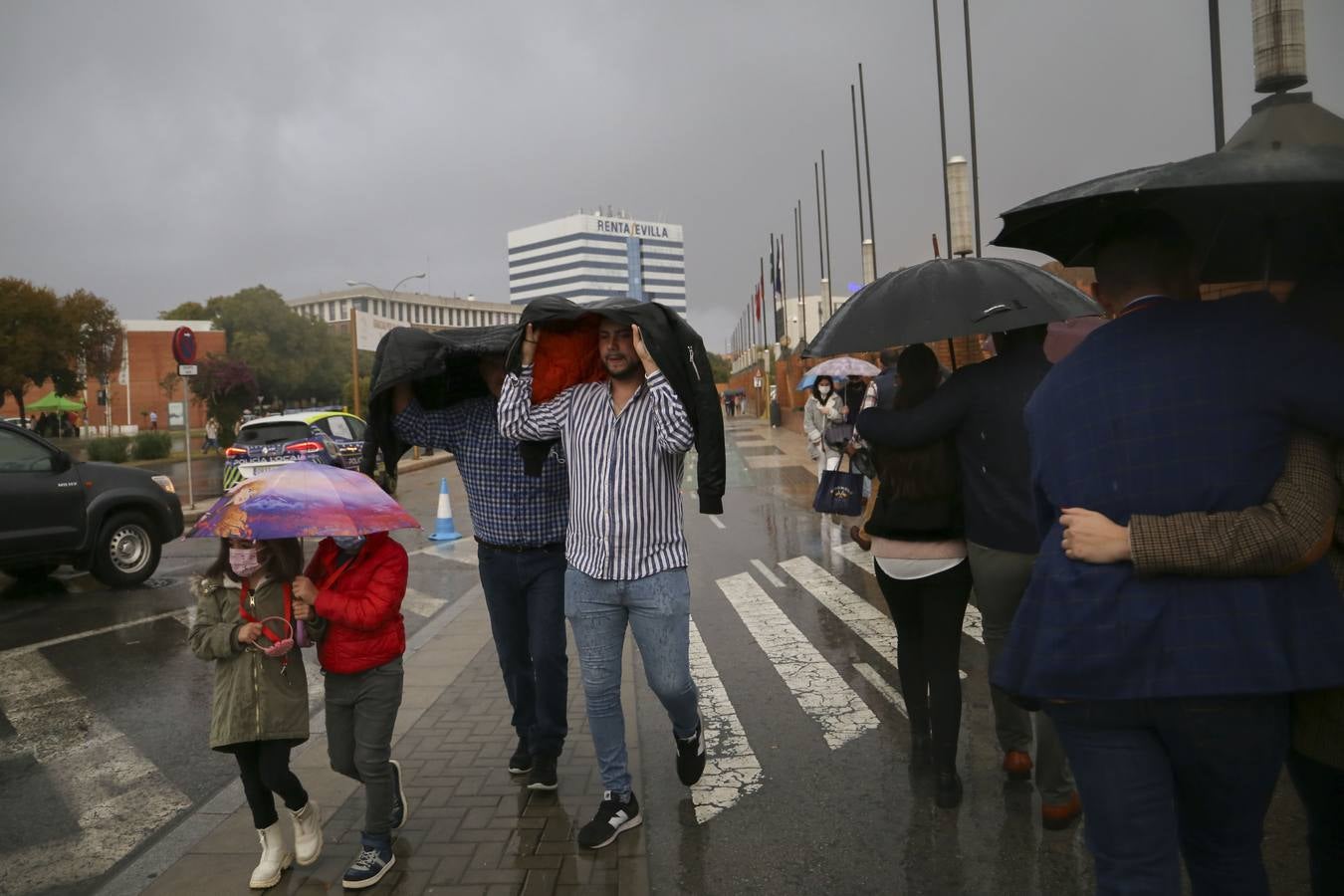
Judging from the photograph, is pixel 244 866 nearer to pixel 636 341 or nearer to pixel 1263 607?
pixel 636 341

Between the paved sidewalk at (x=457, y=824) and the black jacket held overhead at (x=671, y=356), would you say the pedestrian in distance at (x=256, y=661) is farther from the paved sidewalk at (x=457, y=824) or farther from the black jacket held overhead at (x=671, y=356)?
the black jacket held overhead at (x=671, y=356)

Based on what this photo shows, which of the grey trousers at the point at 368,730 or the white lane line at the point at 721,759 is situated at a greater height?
the grey trousers at the point at 368,730

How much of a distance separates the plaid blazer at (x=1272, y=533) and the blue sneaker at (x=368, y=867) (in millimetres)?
2760

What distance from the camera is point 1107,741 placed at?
6.68ft

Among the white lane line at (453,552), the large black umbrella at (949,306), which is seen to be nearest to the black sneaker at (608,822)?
the large black umbrella at (949,306)

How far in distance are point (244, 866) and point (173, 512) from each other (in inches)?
316

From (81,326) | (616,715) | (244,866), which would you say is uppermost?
(81,326)

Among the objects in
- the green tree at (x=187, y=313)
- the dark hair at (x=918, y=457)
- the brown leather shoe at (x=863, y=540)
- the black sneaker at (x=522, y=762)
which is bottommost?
the black sneaker at (x=522, y=762)

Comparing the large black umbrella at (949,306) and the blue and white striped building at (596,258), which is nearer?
the large black umbrella at (949,306)

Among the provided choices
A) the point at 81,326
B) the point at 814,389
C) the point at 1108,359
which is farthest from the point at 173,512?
the point at 81,326

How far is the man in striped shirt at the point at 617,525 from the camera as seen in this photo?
357cm

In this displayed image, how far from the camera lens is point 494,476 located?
4137mm

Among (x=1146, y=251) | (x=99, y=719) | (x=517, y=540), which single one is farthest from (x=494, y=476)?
(x=99, y=719)

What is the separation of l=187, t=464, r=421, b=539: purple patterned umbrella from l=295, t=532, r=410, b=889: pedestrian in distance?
0.62ft
